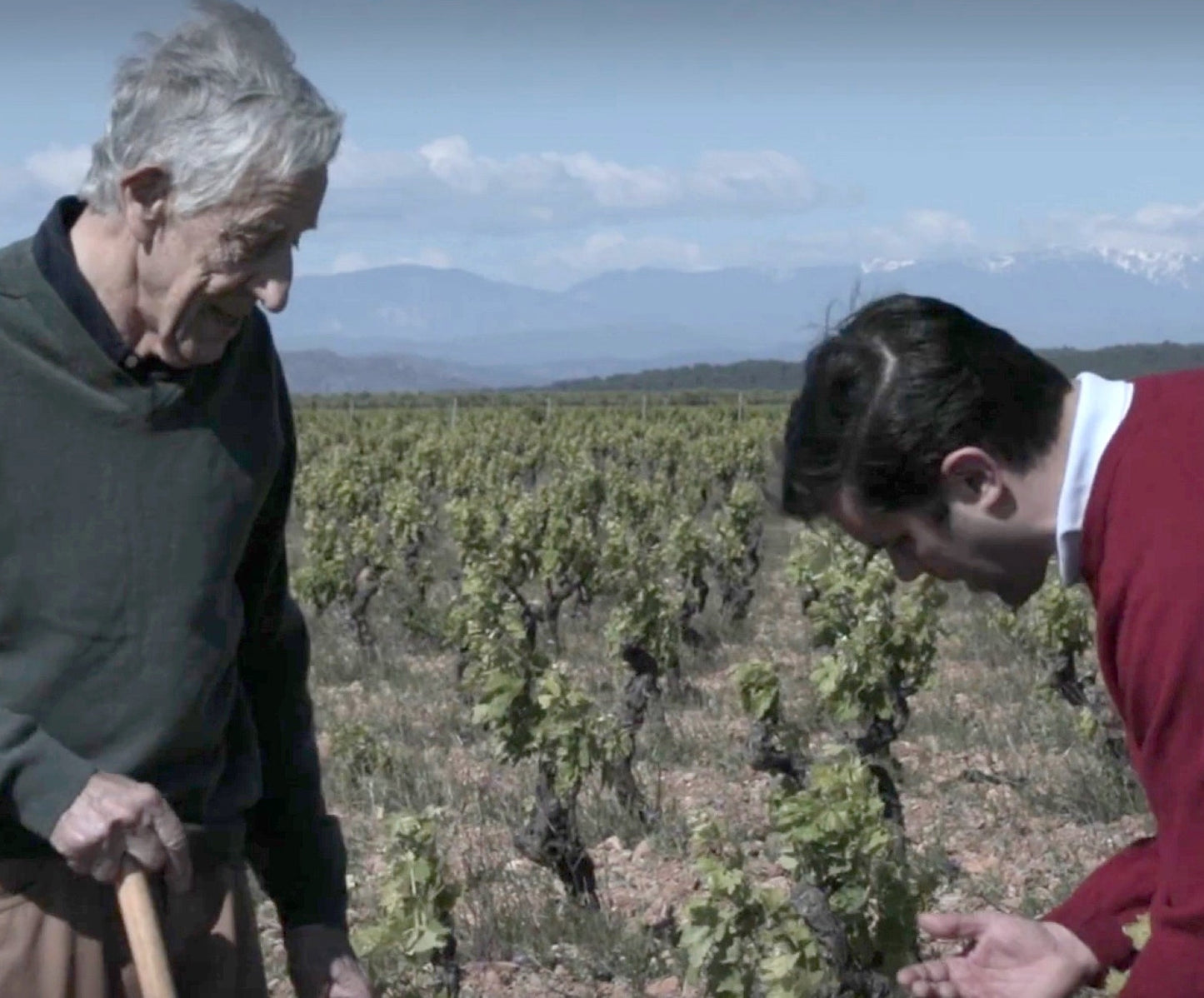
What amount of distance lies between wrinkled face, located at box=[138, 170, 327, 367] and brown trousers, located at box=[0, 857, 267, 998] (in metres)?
0.66

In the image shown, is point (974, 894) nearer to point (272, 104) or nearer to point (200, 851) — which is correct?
point (200, 851)

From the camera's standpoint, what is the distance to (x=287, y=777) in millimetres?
2836

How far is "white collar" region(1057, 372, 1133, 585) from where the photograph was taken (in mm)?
2137

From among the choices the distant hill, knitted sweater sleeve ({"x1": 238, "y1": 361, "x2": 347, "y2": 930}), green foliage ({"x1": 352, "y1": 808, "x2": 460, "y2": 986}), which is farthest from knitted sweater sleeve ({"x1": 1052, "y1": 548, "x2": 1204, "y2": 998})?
the distant hill

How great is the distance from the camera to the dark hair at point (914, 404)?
221 centimetres

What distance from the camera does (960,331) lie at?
2.29 m

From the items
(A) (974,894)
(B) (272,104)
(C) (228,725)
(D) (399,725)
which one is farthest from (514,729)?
(B) (272,104)

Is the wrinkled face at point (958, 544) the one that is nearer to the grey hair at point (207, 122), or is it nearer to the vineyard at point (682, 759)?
the vineyard at point (682, 759)

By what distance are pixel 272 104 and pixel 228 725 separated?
33.2 inches

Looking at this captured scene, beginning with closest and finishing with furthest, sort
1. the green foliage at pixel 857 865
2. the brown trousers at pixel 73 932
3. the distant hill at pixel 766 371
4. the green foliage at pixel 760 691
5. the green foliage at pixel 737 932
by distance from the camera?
1. the brown trousers at pixel 73 932
2. the green foliage at pixel 737 932
3. the green foliage at pixel 857 865
4. the green foliage at pixel 760 691
5. the distant hill at pixel 766 371

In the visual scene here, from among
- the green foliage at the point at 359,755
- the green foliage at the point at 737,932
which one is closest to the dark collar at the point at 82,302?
the green foliage at the point at 737,932

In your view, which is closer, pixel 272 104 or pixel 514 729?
pixel 272 104

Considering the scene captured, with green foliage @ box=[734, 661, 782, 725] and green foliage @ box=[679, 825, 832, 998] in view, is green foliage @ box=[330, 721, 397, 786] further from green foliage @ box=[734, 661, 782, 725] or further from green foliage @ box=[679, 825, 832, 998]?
green foliage @ box=[679, 825, 832, 998]

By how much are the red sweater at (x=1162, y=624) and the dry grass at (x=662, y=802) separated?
2.87 meters
